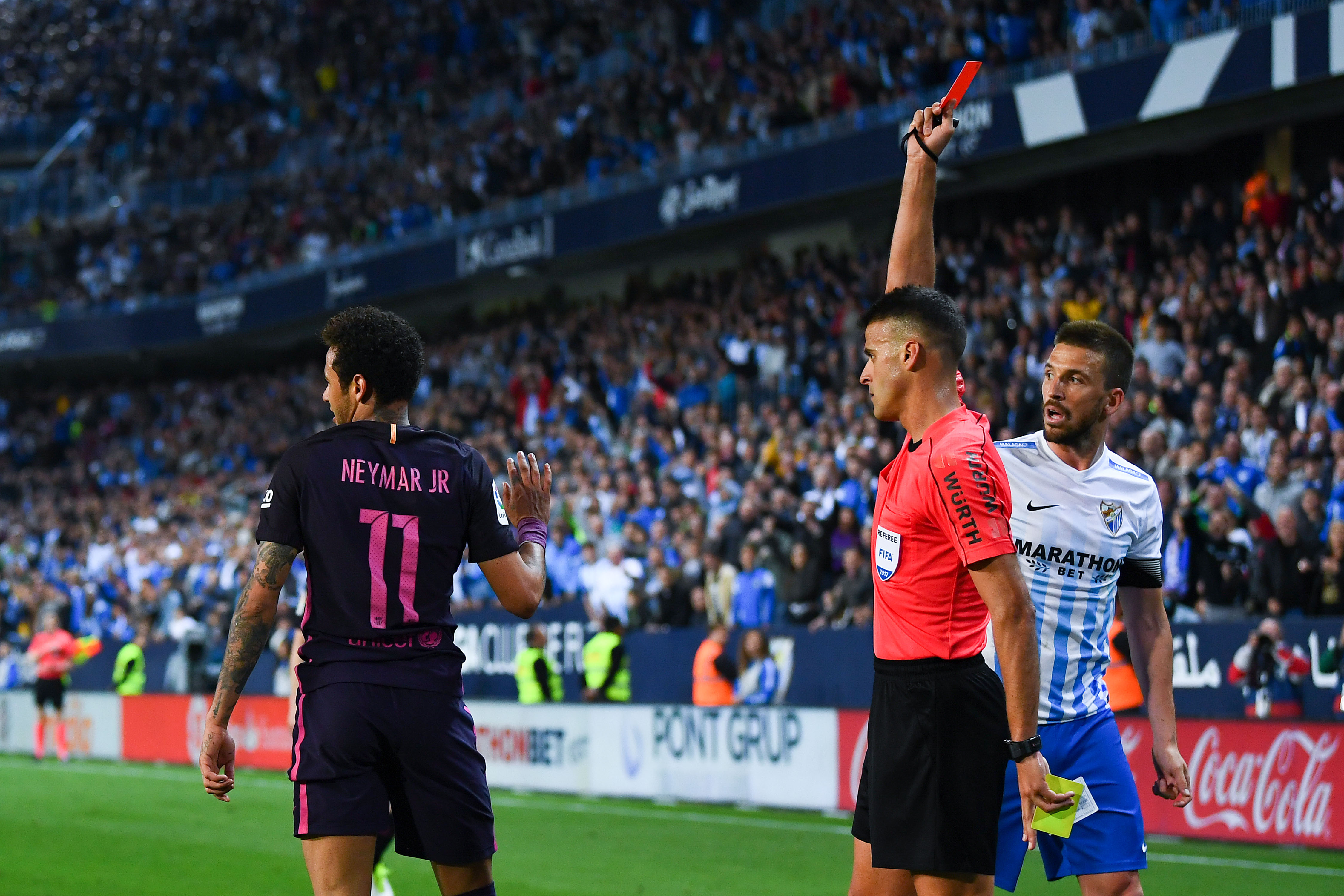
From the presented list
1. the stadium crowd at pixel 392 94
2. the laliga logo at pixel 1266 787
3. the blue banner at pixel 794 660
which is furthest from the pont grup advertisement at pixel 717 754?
the stadium crowd at pixel 392 94

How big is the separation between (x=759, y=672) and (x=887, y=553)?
11.2 meters

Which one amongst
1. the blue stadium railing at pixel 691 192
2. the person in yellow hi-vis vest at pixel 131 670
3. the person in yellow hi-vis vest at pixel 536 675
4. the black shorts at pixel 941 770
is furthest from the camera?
the person in yellow hi-vis vest at pixel 131 670

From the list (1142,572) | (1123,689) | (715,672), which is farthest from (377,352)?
(715,672)

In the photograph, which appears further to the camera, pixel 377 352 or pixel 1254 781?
pixel 1254 781

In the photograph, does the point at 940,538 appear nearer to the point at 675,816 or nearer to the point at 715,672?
the point at 675,816

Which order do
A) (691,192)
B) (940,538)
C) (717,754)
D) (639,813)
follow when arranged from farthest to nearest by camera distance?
(691,192), (717,754), (639,813), (940,538)

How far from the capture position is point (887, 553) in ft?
14.2

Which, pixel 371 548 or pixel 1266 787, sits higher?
pixel 371 548

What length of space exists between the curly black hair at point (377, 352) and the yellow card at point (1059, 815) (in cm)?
Result: 210

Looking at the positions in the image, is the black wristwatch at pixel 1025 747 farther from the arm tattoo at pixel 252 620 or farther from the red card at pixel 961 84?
the arm tattoo at pixel 252 620

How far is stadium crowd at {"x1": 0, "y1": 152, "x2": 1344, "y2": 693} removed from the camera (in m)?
13.8

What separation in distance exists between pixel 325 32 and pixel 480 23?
6.33 metres

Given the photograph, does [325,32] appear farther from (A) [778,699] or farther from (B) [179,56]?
(A) [778,699]

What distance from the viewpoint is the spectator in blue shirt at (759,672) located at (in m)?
15.3
